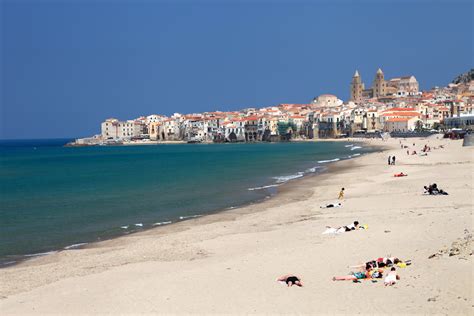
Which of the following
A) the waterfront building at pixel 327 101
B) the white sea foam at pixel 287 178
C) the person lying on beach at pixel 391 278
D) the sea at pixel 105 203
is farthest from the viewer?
the waterfront building at pixel 327 101

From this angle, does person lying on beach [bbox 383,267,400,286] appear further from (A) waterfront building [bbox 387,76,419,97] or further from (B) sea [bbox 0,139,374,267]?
(A) waterfront building [bbox 387,76,419,97]

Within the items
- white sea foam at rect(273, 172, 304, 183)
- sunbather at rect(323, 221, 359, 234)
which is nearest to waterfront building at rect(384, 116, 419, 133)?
white sea foam at rect(273, 172, 304, 183)

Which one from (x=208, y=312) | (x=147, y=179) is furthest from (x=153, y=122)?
(x=208, y=312)

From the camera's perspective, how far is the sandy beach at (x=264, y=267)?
8.73m

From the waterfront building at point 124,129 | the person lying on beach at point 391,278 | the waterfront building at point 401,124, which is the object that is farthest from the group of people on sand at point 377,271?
the waterfront building at point 124,129

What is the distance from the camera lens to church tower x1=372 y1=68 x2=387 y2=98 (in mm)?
166000

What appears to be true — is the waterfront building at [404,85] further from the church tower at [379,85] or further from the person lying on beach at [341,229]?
the person lying on beach at [341,229]

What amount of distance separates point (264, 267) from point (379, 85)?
16243 centimetres

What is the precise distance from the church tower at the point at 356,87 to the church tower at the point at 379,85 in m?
4.46

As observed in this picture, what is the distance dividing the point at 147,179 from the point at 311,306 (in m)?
30.5

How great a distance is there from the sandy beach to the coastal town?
68970mm

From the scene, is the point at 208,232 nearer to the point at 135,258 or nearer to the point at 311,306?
the point at 135,258

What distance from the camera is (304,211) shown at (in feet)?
63.8

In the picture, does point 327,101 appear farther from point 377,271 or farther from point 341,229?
point 377,271
